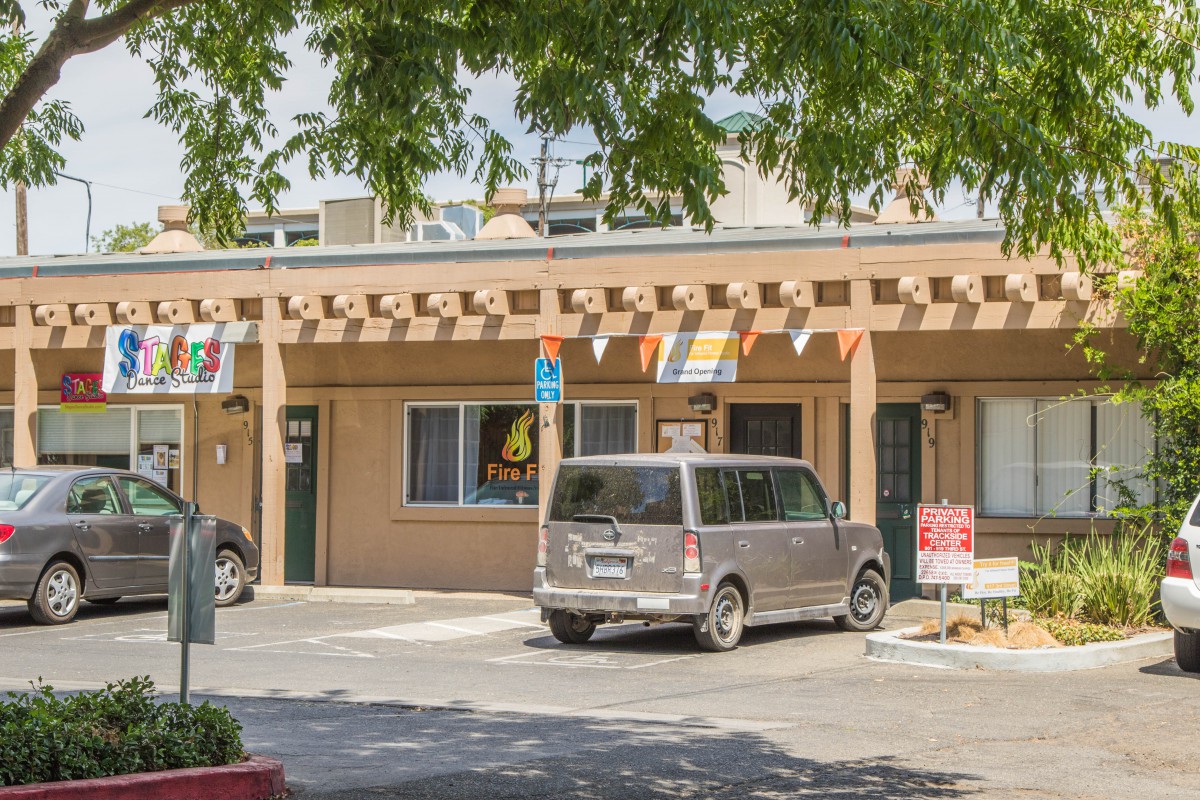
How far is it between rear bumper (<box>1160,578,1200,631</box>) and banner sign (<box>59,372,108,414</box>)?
15.2 metres

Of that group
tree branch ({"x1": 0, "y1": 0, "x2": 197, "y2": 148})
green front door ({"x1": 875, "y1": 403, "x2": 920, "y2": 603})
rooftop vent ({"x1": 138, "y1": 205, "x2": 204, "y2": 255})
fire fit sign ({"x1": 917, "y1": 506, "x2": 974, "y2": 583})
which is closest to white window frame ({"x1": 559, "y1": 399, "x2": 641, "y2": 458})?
green front door ({"x1": 875, "y1": 403, "x2": 920, "y2": 603})

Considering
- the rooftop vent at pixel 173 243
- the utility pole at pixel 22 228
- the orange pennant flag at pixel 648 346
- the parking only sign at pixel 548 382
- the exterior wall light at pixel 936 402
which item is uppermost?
the utility pole at pixel 22 228

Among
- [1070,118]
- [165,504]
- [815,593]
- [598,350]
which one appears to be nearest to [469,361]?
[598,350]

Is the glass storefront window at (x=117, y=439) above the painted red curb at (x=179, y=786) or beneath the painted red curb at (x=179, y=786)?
above

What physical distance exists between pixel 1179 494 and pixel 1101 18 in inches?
261

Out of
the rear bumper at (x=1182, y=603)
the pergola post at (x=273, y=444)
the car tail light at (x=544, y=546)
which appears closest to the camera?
the rear bumper at (x=1182, y=603)

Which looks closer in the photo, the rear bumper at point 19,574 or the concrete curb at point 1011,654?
the concrete curb at point 1011,654

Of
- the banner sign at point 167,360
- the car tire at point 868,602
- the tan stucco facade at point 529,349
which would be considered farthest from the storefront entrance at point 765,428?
the banner sign at point 167,360

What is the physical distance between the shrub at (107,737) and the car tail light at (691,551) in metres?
6.05

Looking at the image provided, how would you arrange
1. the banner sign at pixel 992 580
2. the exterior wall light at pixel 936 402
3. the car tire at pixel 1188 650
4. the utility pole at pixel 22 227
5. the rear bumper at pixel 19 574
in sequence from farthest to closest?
the utility pole at pixel 22 227, the exterior wall light at pixel 936 402, the rear bumper at pixel 19 574, the banner sign at pixel 992 580, the car tire at pixel 1188 650

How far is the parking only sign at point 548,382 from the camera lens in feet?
56.4

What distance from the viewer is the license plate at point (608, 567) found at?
1327cm

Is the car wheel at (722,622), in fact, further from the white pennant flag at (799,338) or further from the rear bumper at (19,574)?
the rear bumper at (19,574)

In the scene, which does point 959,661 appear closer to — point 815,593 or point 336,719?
point 815,593
